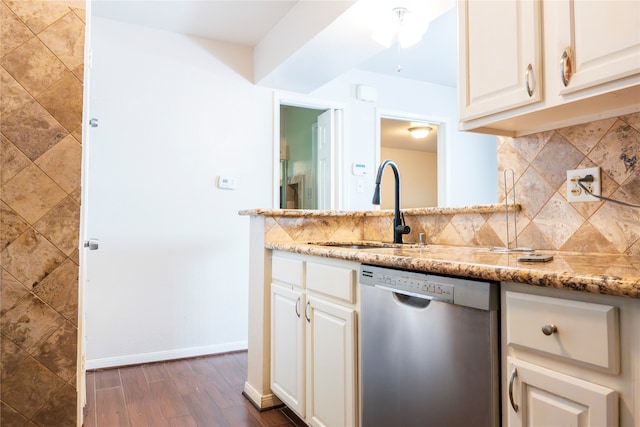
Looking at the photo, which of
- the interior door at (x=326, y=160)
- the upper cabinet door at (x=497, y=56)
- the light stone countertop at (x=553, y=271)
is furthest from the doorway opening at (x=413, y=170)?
the light stone countertop at (x=553, y=271)

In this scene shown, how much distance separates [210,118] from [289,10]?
959 millimetres

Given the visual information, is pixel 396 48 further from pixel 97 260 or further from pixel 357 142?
pixel 97 260

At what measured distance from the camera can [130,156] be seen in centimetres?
293

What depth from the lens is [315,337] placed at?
5.90ft

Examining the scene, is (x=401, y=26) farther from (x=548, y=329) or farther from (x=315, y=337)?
(x=548, y=329)

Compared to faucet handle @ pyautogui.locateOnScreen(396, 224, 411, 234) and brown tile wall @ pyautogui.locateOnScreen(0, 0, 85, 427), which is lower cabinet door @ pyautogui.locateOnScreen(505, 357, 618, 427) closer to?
faucet handle @ pyautogui.locateOnScreen(396, 224, 411, 234)

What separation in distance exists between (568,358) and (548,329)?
6 centimetres

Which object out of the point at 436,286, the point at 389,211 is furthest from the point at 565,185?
the point at 389,211

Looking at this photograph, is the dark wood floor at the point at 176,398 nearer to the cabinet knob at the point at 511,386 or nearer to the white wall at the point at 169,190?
the white wall at the point at 169,190

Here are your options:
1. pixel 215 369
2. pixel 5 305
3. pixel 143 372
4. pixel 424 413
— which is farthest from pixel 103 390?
pixel 424 413

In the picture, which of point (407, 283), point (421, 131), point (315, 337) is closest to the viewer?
point (407, 283)

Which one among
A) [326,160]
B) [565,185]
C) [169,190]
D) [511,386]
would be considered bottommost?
[511,386]

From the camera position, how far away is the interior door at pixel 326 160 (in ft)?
12.1

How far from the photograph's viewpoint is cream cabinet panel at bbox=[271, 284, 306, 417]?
1898 mm
